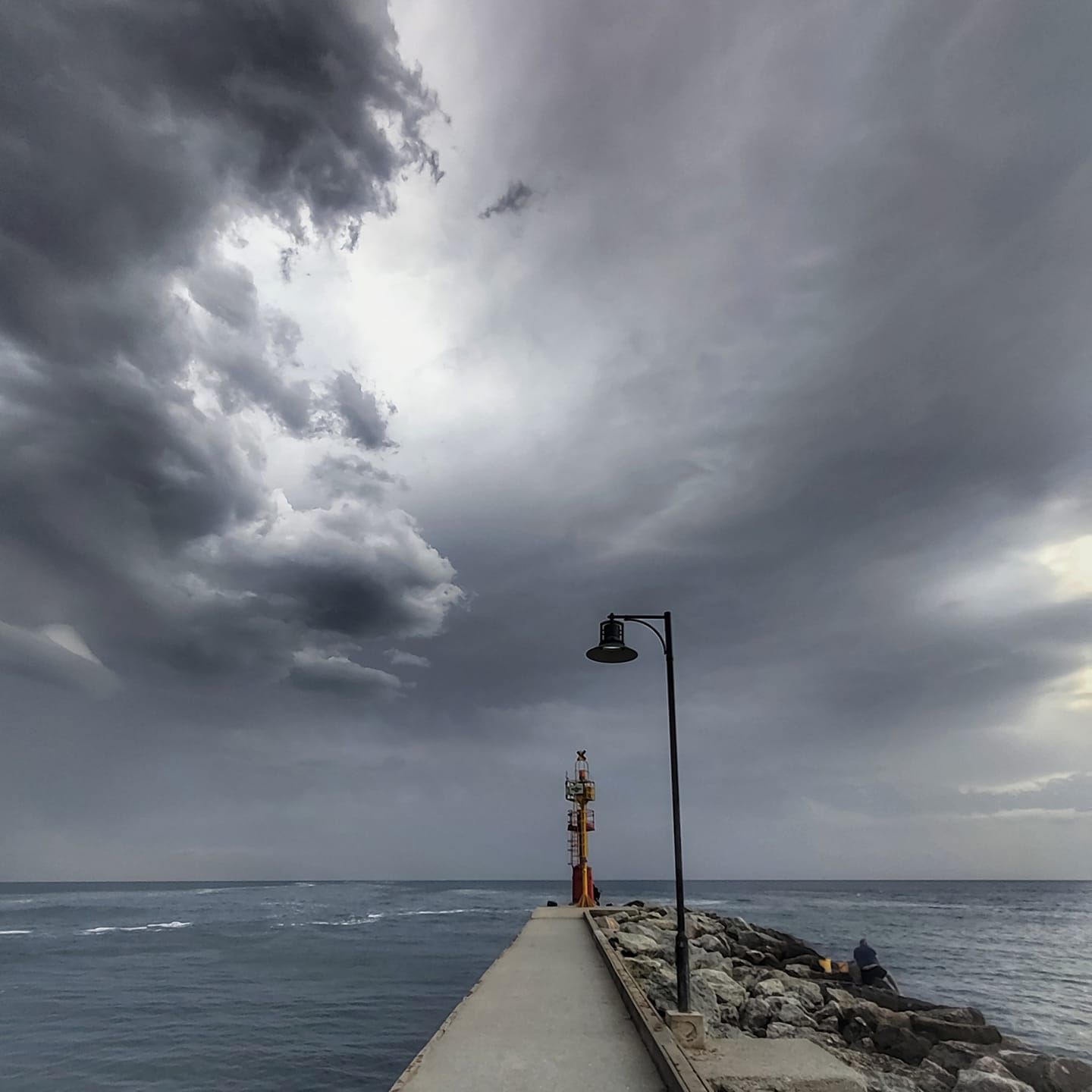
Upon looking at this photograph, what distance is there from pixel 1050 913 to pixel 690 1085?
80.7 metres

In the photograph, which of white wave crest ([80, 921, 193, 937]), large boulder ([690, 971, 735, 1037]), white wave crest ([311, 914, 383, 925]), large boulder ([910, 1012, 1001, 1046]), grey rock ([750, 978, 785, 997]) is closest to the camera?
large boulder ([690, 971, 735, 1037])

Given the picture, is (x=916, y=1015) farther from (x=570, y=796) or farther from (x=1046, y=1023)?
(x=570, y=796)

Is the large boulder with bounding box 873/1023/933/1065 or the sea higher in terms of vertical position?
the large boulder with bounding box 873/1023/933/1065

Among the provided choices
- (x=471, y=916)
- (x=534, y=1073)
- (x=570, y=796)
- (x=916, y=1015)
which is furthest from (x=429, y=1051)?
(x=471, y=916)

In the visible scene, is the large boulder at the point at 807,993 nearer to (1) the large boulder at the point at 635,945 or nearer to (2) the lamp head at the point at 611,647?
(1) the large boulder at the point at 635,945

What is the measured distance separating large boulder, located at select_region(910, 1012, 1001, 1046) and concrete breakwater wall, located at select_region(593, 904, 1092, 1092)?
15 mm

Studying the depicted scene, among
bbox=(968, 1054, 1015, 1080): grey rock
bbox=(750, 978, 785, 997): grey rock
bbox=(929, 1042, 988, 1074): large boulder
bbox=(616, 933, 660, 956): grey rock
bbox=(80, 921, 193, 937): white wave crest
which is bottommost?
bbox=(80, 921, 193, 937): white wave crest

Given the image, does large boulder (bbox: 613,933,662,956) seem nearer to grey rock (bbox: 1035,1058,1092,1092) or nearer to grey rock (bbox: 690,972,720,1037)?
grey rock (bbox: 690,972,720,1037)

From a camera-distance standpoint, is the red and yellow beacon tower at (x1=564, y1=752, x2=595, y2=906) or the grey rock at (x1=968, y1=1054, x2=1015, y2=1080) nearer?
the grey rock at (x1=968, y1=1054, x2=1015, y2=1080)

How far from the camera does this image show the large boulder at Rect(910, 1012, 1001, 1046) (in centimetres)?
1430

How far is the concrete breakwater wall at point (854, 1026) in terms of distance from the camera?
36.5ft

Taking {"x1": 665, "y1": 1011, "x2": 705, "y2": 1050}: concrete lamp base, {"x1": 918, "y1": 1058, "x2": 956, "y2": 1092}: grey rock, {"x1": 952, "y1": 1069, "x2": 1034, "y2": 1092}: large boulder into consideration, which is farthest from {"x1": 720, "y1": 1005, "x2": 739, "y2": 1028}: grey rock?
{"x1": 665, "y1": 1011, "x2": 705, "y2": 1050}: concrete lamp base

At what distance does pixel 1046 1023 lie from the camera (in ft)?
66.2

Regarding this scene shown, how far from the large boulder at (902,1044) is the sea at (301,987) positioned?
5.91m
